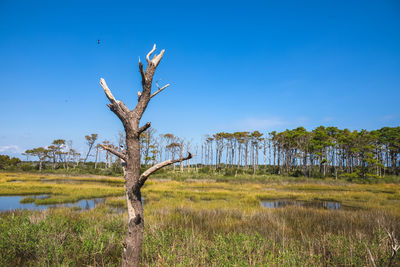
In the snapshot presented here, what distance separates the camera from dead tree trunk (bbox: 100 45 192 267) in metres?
Result: 2.80

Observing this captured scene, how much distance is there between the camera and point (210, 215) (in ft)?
35.3

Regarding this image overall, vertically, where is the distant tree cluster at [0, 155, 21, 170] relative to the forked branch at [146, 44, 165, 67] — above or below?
below

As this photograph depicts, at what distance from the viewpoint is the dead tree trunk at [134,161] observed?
9.20 ft

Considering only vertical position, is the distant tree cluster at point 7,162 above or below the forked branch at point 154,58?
below

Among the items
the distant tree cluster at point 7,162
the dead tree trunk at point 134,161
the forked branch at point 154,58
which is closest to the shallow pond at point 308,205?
the dead tree trunk at point 134,161

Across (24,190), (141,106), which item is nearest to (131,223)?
(141,106)

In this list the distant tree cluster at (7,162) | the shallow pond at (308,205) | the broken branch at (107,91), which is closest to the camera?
the broken branch at (107,91)

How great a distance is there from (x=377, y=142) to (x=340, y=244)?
61.3 meters

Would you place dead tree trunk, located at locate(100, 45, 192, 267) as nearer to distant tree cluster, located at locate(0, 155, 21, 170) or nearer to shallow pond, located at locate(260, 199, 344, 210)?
shallow pond, located at locate(260, 199, 344, 210)

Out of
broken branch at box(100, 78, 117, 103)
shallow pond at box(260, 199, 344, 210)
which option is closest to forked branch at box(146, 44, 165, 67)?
broken branch at box(100, 78, 117, 103)

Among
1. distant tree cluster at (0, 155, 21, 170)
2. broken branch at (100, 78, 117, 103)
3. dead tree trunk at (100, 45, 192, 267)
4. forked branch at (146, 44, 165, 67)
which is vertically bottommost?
distant tree cluster at (0, 155, 21, 170)

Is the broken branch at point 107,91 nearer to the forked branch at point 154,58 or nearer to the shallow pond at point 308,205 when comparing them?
the forked branch at point 154,58

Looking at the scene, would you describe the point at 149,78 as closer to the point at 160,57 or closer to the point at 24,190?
the point at 160,57

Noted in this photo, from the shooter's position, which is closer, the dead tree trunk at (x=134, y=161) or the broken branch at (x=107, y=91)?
the dead tree trunk at (x=134, y=161)
